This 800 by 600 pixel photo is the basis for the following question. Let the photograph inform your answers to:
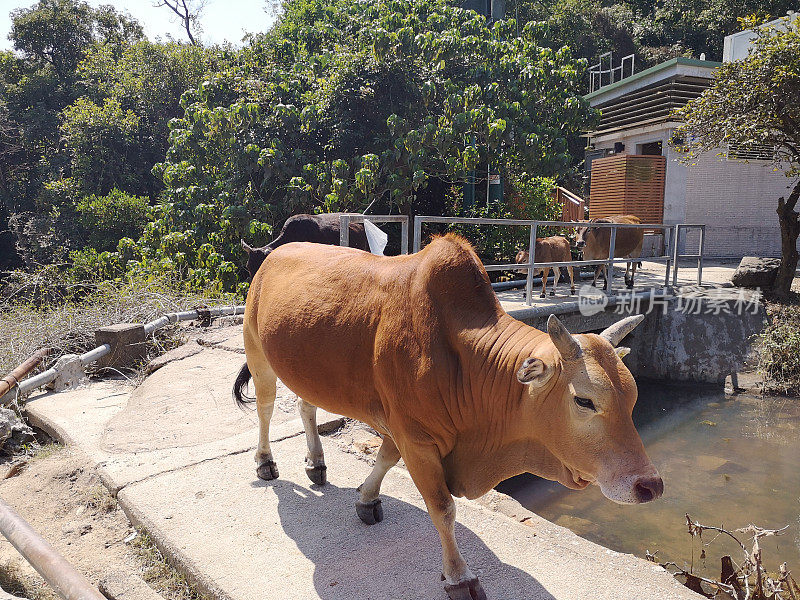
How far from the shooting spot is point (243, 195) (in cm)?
1177

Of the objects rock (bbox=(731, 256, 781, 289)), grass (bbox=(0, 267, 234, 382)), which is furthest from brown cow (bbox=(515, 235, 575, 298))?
grass (bbox=(0, 267, 234, 382))

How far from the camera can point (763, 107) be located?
891 cm

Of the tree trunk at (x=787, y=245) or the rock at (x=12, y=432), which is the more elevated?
the tree trunk at (x=787, y=245)

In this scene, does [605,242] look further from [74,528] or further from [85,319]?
[74,528]

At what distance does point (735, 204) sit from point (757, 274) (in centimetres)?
548

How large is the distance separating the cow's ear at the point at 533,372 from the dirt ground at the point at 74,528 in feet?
6.21

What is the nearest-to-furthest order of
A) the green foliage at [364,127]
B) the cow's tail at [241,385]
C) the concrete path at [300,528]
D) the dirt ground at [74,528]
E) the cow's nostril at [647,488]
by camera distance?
the cow's nostril at [647,488] < the concrete path at [300,528] < the dirt ground at [74,528] < the cow's tail at [241,385] < the green foliage at [364,127]

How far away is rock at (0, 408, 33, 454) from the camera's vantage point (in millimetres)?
4441

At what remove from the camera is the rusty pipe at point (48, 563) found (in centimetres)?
212

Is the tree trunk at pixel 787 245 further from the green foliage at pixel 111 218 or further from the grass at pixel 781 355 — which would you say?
the green foliage at pixel 111 218

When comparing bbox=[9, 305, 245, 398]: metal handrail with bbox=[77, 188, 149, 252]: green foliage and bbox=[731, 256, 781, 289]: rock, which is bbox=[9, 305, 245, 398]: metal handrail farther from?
bbox=[77, 188, 149, 252]: green foliage

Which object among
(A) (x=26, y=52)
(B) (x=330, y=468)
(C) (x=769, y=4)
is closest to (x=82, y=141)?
(A) (x=26, y=52)

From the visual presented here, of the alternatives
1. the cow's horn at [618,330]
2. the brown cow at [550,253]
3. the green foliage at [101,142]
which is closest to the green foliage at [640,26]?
the green foliage at [101,142]

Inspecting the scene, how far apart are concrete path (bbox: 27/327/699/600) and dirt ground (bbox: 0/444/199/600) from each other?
10 cm
